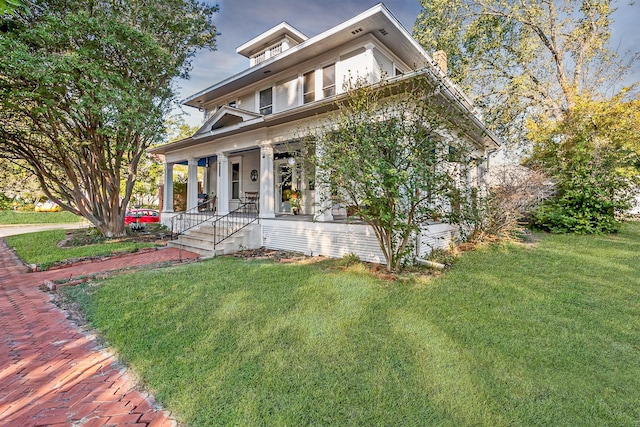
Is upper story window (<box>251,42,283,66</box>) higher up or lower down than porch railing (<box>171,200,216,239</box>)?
higher up

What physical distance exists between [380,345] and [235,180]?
12.1m

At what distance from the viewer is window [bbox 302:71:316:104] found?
10.5 metres

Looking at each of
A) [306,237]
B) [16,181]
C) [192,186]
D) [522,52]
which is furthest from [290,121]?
[16,181]

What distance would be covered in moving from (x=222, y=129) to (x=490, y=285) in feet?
30.4

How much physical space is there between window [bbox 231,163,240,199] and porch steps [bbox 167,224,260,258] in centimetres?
398

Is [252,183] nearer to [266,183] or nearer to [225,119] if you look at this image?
[225,119]

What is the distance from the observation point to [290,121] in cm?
896

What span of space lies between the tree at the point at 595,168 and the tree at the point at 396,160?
9068mm

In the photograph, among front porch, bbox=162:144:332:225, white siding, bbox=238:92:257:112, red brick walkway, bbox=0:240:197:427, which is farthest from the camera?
white siding, bbox=238:92:257:112

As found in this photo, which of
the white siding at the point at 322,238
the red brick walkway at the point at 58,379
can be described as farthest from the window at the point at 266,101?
the red brick walkway at the point at 58,379

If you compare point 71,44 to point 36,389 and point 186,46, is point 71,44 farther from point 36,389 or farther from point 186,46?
point 36,389

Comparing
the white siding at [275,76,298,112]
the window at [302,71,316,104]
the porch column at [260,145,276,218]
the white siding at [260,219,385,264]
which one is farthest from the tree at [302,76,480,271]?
the white siding at [275,76,298,112]

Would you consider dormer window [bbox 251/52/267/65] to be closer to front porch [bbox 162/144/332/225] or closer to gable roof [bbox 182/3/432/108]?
gable roof [bbox 182/3/432/108]

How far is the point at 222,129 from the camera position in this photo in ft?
34.2
